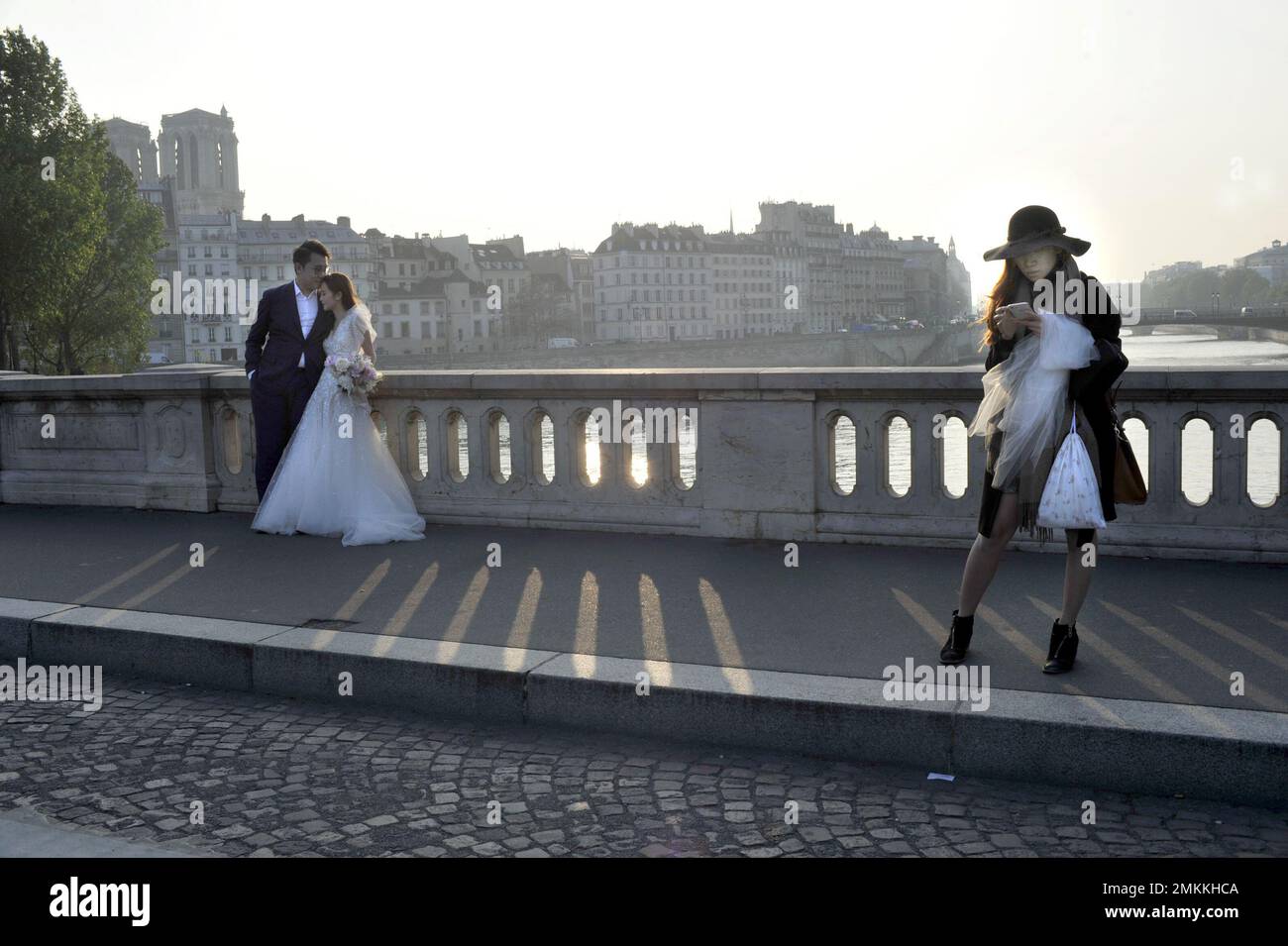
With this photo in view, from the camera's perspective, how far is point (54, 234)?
1980 inches

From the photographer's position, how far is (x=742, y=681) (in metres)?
5.16

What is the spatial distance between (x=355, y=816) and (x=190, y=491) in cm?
656

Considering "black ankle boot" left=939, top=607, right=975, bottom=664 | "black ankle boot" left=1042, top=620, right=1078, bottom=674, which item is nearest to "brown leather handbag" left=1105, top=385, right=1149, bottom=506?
"black ankle boot" left=1042, top=620, right=1078, bottom=674

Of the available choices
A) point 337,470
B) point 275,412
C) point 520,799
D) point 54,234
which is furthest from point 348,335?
point 54,234

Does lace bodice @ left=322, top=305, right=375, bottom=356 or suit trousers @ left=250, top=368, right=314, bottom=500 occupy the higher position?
lace bodice @ left=322, top=305, right=375, bottom=356

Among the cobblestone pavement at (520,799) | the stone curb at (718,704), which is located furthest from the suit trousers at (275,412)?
the cobblestone pavement at (520,799)

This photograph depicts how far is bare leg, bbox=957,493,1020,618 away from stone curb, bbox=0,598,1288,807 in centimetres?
52

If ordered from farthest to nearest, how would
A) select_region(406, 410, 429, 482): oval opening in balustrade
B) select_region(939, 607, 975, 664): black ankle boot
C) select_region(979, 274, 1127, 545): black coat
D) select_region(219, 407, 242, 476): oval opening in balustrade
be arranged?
select_region(219, 407, 242, 476): oval opening in balustrade → select_region(406, 410, 429, 482): oval opening in balustrade → select_region(939, 607, 975, 664): black ankle boot → select_region(979, 274, 1127, 545): black coat

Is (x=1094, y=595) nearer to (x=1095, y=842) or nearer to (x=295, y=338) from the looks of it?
(x=1095, y=842)

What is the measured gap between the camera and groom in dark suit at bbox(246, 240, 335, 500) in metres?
9.32

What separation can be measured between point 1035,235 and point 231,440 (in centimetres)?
700

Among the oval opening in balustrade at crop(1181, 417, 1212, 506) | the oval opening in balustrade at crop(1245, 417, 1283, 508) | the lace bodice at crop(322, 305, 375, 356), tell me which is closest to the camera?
the lace bodice at crop(322, 305, 375, 356)

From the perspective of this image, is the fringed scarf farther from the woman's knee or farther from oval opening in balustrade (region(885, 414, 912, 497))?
oval opening in balustrade (region(885, 414, 912, 497))
